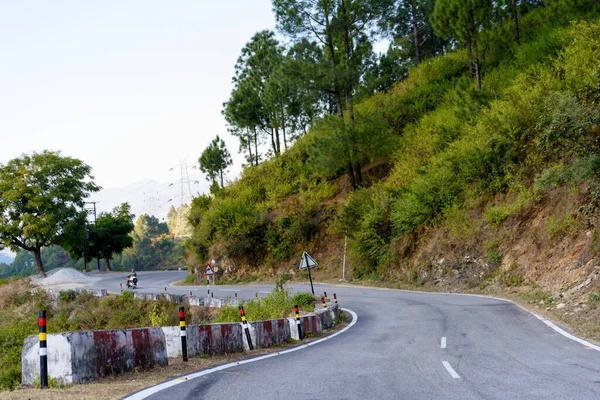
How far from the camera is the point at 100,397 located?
661 cm

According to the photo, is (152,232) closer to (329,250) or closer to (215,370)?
(329,250)

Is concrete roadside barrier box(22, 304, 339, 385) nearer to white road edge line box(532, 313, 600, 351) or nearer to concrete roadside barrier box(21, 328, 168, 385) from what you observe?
concrete roadside barrier box(21, 328, 168, 385)

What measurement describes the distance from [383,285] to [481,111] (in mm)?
11716

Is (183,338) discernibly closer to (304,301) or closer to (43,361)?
(43,361)

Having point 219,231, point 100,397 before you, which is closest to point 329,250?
point 219,231

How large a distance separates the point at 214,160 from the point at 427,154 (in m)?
32.5

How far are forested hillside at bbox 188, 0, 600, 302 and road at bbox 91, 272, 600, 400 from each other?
6.89 metres

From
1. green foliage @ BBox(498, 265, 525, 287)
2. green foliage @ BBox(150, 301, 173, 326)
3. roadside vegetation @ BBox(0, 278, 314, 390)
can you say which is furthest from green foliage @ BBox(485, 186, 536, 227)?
green foliage @ BBox(150, 301, 173, 326)

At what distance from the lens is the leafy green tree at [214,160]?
193 ft

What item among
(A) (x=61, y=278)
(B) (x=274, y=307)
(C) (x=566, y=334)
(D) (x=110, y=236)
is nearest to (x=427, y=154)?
(B) (x=274, y=307)

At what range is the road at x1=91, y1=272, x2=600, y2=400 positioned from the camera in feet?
22.0

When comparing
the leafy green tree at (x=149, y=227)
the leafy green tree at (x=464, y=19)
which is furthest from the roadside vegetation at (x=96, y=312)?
the leafy green tree at (x=149, y=227)

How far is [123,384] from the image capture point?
7.61 meters

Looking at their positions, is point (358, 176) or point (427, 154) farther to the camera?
point (358, 176)
